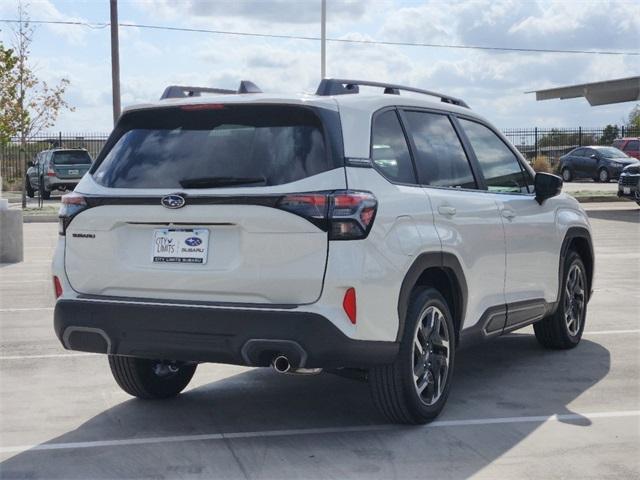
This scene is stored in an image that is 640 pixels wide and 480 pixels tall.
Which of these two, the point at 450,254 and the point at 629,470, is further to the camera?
the point at 450,254

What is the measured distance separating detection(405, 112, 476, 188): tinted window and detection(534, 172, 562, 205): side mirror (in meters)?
0.93

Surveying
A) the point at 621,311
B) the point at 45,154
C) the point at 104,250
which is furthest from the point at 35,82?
the point at 104,250

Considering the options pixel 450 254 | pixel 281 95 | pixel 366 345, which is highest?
pixel 281 95

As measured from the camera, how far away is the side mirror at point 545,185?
7.45m

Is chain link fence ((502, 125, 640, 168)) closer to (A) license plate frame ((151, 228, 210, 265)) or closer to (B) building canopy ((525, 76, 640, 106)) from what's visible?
(B) building canopy ((525, 76, 640, 106))

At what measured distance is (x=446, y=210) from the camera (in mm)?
6098

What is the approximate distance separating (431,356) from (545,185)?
2.03 meters

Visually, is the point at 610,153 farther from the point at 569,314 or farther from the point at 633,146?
the point at 569,314

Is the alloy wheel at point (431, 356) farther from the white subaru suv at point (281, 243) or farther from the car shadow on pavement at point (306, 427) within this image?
the car shadow on pavement at point (306, 427)

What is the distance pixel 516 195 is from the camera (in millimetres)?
7281

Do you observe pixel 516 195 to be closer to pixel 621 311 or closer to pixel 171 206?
pixel 171 206

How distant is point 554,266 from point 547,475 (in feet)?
9.58

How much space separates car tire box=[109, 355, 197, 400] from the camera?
21.2ft

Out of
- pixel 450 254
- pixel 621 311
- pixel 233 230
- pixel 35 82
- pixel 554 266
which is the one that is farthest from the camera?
pixel 35 82
